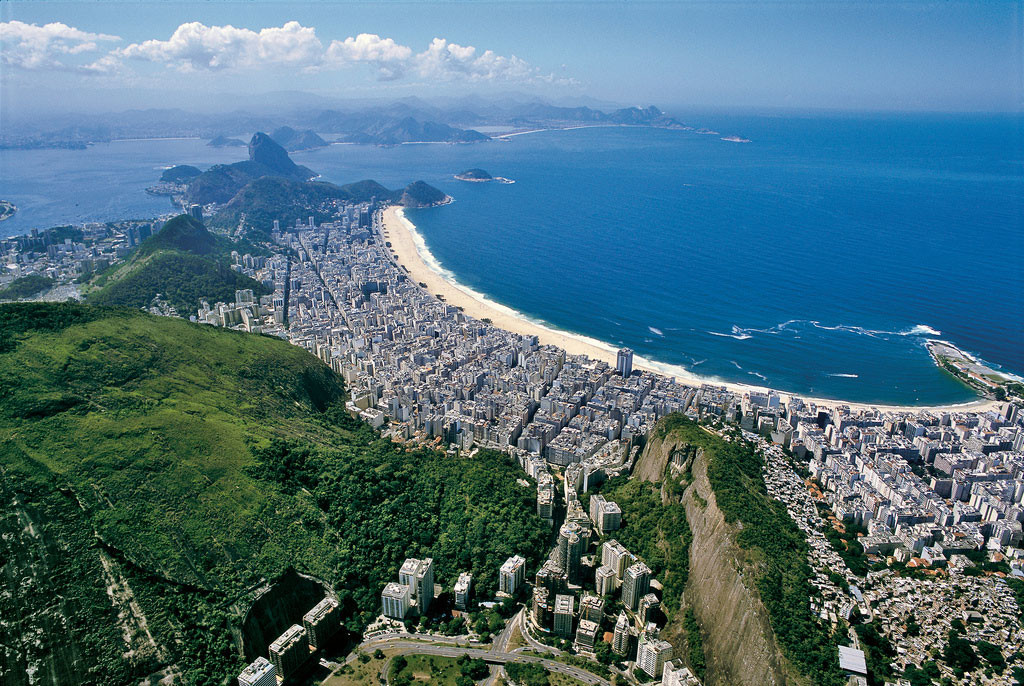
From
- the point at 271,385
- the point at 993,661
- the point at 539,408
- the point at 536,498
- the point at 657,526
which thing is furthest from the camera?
the point at 539,408

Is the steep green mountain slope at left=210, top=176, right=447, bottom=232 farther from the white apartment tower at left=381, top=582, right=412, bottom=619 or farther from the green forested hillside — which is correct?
the white apartment tower at left=381, top=582, right=412, bottom=619

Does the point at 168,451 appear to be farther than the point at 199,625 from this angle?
Yes

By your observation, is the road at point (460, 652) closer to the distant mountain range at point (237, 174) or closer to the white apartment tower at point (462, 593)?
the white apartment tower at point (462, 593)

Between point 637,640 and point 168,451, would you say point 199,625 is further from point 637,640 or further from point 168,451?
point 637,640

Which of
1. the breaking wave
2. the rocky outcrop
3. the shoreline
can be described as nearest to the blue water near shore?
the breaking wave

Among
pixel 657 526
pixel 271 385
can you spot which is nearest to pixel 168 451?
pixel 271 385

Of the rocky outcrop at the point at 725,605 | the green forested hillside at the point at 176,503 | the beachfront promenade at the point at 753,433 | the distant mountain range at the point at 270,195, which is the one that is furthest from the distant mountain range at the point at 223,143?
the rocky outcrop at the point at 725,605

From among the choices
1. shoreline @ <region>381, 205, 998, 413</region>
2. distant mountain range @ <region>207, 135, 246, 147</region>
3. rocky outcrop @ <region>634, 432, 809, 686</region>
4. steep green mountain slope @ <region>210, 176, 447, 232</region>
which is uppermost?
distant mountain range @ <region>207, 135, 246, 147</region>
